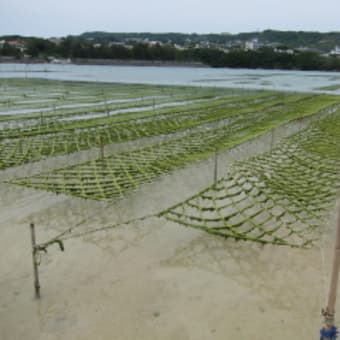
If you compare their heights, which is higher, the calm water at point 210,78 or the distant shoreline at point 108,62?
the distant shoreline at point 108,62

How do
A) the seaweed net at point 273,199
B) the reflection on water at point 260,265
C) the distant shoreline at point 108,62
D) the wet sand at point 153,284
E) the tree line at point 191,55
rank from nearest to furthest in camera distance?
1. the wet sand at point 153,284
2. the reflection on water at point 260,265
3. the seaweed net at point 273,199
4. the tree line at point 191,55
5. the distant shoreline at point 108,62

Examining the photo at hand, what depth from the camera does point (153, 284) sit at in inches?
209

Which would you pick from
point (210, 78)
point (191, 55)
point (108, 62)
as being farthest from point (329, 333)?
point (191, 55)

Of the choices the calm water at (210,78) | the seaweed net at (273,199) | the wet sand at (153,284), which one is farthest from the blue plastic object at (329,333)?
the calm water at (210,78)

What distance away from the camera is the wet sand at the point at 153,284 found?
452 centimetres

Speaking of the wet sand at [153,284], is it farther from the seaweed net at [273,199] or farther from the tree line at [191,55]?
the tree line at [191,55]

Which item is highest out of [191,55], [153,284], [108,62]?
[191,55]

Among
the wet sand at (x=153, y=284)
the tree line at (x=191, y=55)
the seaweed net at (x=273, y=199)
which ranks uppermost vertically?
the tree line at (x=191, y=55)

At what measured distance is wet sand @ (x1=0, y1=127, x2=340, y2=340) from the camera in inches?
178

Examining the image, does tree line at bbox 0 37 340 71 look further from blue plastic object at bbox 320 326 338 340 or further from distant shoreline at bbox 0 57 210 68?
blue plastic object at bbox 320 326 338 340

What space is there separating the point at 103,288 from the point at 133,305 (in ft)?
1.70

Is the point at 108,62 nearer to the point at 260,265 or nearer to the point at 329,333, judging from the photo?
the point at 260,265

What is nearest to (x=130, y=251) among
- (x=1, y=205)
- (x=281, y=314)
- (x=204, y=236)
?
(x=204, y=236)

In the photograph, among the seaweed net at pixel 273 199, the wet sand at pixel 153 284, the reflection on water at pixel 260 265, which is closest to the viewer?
the wet sand at pixel 153 284
